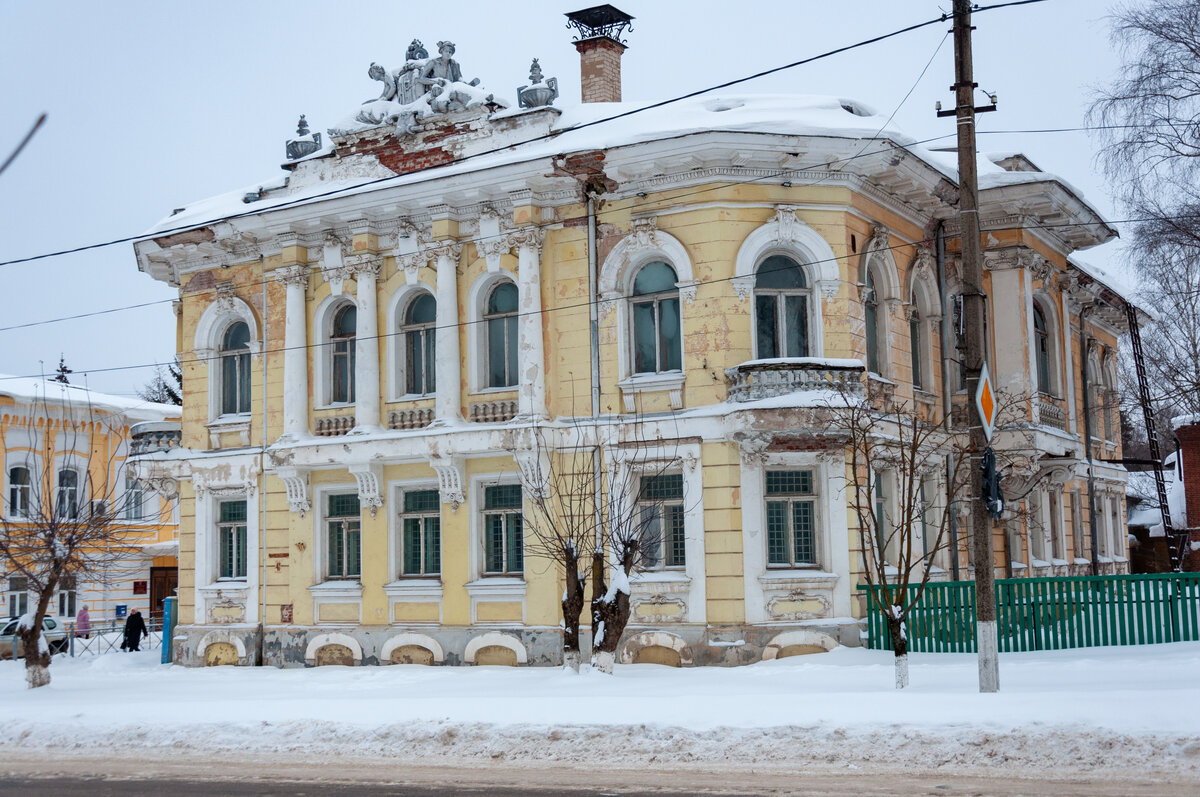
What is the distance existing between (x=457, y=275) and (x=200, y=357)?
255 inches

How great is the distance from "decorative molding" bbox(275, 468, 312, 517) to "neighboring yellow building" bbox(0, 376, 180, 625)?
55.7 ft

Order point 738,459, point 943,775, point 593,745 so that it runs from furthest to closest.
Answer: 1. point 738,459
2. point 593,745
3. point 943,775

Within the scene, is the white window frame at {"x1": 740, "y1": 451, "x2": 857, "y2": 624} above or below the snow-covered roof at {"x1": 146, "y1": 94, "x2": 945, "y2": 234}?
below

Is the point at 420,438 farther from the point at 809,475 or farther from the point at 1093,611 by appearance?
the point at 1093,611

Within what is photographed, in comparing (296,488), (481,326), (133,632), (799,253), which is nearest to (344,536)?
(296,488)

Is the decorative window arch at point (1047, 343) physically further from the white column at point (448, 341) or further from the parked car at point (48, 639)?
the parked car at point (48, 639)

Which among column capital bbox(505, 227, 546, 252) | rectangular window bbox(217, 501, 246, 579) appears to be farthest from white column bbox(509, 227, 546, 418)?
rectangular window bbox(217, 501, 246, 579)

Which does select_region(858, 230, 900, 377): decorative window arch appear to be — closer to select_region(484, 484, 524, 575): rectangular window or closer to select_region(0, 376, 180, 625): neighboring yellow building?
select_region(484, 484, 524, 575): rectangular window

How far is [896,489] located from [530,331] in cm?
686

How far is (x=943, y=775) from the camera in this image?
1084 cm

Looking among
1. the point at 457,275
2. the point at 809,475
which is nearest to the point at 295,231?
the point at 457,275

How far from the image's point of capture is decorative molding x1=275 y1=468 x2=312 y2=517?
23.8 meters

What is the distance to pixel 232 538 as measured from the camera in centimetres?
2544

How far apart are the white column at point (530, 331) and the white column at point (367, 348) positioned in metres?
3.06
